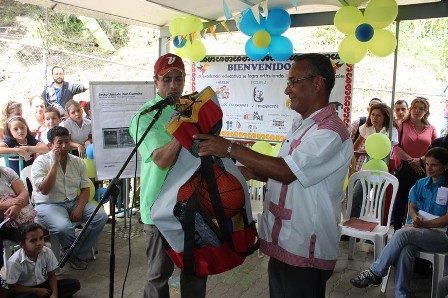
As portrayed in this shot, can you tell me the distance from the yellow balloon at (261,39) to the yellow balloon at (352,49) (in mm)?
865

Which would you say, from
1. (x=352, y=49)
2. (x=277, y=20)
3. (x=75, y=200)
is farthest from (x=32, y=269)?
(x=352, y=49)

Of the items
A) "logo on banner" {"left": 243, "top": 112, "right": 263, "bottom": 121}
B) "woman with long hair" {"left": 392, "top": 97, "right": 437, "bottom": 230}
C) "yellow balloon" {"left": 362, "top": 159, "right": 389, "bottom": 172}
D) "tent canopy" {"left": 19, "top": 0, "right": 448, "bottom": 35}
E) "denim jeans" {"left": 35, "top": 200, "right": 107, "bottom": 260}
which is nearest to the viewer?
"denim jeans" {"left": 35, "top": 200, "right": 107, "bottom": 260}

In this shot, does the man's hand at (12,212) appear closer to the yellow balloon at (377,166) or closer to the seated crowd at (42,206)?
the seated crowd at (42,206)

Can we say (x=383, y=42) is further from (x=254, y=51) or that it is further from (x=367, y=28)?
(x=254, y=51)

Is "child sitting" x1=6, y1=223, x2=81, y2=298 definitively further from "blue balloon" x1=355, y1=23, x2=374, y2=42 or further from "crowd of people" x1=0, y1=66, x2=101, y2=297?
"blue balloon" x1=355, y1=23, x2=374, y2=42

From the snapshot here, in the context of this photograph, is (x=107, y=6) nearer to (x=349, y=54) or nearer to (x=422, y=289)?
(x=349, y=54)

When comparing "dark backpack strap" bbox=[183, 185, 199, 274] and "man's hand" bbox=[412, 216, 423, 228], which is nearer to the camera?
"dark backpack strap" bbox=[183, 185, 199, 274]

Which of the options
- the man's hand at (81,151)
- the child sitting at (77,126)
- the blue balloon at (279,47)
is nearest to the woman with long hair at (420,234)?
the blue balloon at (279,47)

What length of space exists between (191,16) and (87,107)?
2530 mm

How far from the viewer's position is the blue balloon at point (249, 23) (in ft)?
14.8

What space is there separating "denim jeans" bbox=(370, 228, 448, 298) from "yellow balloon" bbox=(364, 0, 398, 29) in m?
2.04

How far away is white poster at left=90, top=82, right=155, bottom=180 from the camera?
169 inches

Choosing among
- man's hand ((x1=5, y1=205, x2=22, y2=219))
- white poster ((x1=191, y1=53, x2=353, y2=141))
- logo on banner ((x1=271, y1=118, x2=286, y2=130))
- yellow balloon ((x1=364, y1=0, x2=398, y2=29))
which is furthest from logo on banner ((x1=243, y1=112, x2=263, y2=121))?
man's hand ((x1=5, y1=205, x2=22, y2=219))

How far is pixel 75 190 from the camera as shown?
3988 millimetres
